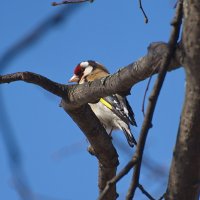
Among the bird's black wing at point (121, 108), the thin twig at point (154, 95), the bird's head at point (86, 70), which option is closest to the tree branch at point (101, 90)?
the thin twig at point (154, 95)

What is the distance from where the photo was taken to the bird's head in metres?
6.38

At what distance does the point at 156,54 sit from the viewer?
204 cm

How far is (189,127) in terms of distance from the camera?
5.86ft

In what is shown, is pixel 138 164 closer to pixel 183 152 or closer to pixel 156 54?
pixel 183 152

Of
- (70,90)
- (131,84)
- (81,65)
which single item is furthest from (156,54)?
(81,65)

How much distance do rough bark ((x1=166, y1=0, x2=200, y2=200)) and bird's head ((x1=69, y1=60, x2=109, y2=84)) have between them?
14.6ft

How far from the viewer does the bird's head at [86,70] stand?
6.38 meters

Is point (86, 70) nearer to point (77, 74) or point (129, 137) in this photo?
point (77, 74)

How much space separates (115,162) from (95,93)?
65 cm

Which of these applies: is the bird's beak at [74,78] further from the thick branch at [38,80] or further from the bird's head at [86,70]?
the thick branch at [38,80]

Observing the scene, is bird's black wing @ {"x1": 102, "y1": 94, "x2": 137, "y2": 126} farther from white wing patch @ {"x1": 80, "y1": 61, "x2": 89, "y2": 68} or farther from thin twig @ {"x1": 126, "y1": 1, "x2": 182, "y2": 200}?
thin twig @ {"x1": 126, "y1": 1, "x2": 182, "y2": 200}

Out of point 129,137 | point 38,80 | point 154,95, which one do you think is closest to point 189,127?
point 154,95

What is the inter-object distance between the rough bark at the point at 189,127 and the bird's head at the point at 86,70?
14.6ft

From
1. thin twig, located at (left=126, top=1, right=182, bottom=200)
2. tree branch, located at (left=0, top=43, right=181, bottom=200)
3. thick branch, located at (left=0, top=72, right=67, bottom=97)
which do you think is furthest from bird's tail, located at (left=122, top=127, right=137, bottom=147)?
thin twig, located at (left=126, top=1, right=182, bottom=200)
